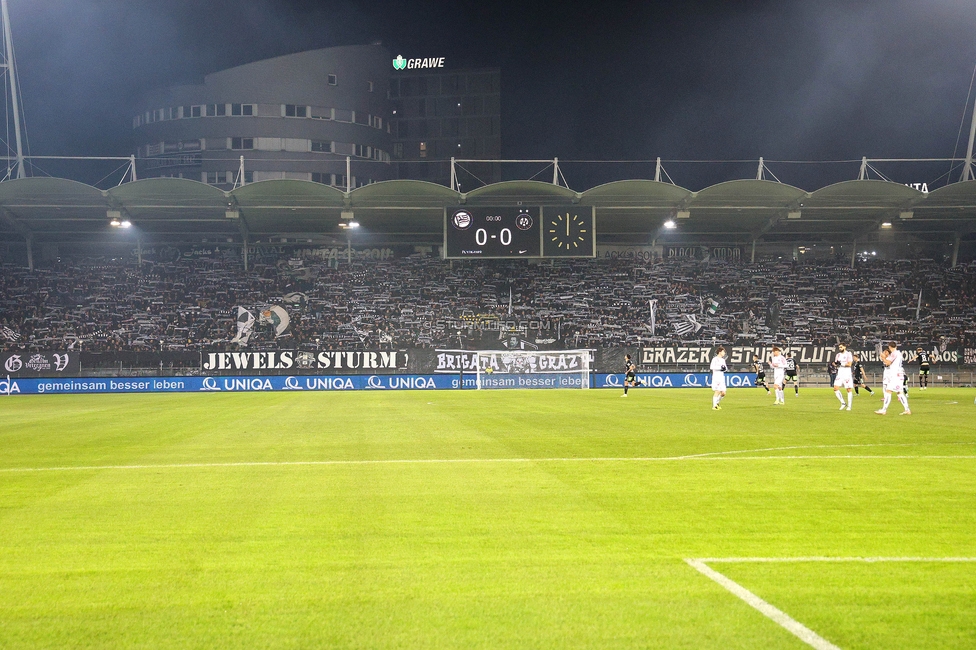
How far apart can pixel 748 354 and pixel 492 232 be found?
1806 centimetres

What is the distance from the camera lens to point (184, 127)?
73625 mm

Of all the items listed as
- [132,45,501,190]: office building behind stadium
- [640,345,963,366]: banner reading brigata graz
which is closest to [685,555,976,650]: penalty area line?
[640,345,963,366]: banner reading brigata graz

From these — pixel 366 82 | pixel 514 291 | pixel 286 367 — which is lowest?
pixel 286 367

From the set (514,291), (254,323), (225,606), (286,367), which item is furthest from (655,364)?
(225,606)

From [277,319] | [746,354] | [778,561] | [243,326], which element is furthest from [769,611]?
[277,319]

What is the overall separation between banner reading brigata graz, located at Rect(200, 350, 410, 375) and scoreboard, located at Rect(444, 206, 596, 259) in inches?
323

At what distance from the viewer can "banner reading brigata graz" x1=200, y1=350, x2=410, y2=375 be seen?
44.5m

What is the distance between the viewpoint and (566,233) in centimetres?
3966

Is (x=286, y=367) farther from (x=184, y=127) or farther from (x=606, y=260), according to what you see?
(x=184, y=127)

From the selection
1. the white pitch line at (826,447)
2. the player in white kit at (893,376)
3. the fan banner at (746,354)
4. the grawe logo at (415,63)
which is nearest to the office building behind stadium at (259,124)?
the grawe logo at (415,63)

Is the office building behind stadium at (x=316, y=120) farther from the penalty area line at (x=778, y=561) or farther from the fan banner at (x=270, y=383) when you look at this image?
the penalty area line at (x=778, y=561)

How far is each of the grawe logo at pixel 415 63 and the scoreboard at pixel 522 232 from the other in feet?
158

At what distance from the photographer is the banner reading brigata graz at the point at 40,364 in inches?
1679

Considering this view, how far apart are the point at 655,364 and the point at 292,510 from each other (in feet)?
129
